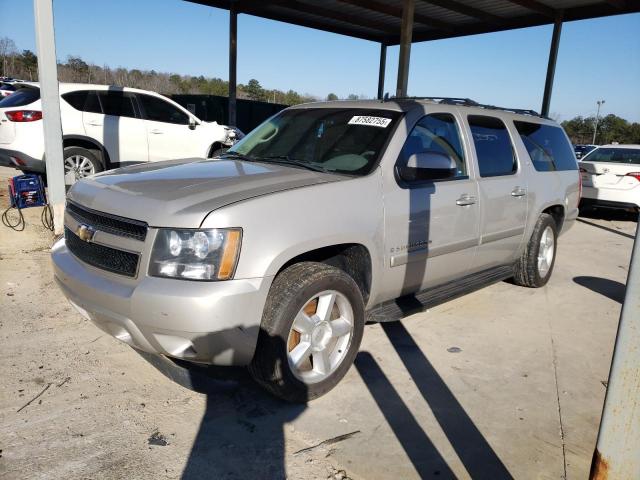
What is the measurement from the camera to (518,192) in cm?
464

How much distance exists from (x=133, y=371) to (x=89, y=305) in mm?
727

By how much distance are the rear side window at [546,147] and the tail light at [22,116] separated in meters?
6.68

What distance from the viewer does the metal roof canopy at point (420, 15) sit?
13.9m

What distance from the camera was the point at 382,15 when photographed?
53.9ft

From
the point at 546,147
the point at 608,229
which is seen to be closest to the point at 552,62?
the point at 608,229

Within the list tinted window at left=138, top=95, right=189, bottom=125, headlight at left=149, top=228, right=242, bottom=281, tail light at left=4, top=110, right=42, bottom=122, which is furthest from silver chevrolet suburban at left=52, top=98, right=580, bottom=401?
tinted window at left=138, top=95, right=189, bottom=125

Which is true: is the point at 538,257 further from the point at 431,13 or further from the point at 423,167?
the point at 431,13

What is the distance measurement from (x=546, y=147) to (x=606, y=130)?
6352cm

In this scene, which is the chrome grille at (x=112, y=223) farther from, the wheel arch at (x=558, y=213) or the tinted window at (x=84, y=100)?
the tinted window at (x=84, y=100)

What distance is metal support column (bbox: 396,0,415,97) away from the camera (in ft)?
43.0

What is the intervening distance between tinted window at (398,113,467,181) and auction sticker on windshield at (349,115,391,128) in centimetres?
20

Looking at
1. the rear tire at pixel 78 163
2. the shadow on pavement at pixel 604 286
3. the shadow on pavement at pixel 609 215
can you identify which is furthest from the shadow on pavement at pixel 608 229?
the rear tire at pixel 78 163

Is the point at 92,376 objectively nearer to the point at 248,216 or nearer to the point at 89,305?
the point at 89,305

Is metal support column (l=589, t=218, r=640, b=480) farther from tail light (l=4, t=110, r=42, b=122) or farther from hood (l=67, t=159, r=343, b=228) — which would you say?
tail light (l=4, t=110, r=42, b=122)
